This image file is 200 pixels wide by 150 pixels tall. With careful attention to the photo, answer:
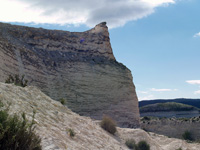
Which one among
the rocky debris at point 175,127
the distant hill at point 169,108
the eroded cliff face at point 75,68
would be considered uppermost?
the eroded cliff face at point 75,68

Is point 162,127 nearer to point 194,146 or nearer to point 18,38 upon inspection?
point 194,146

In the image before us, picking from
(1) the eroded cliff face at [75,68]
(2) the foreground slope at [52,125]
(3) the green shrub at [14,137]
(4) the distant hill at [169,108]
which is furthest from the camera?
(4) the distant hill at [169,108]

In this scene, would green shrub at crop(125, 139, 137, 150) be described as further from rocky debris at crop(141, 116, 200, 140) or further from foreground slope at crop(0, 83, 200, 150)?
rocky debris at crop(141, 116, 200, 140)

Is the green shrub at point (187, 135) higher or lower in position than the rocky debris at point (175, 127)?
lower

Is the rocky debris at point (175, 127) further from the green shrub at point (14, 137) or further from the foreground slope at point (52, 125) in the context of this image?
the green shrub at point (14, 137)

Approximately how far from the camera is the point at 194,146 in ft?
67.3

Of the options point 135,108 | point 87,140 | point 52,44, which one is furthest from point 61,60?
point 87,140

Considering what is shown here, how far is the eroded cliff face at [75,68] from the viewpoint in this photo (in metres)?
23.0

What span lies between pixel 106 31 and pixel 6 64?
12.6 m

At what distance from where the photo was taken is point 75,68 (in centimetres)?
2614

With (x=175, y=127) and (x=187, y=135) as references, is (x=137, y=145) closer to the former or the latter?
(x=187, y=135)

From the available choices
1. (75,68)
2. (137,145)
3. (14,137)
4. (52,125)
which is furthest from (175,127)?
(14,137)

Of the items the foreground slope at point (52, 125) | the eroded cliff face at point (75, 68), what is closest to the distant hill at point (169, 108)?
the eroded cliff face at point (75, 68)

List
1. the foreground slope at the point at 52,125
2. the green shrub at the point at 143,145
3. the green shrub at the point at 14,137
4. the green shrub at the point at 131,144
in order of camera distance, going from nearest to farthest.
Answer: the green shrub at the point at 14,137
the foreground slope at the point at 52,125
the green shrub at the point at 131,144
the green shrub at the point at 143,145
